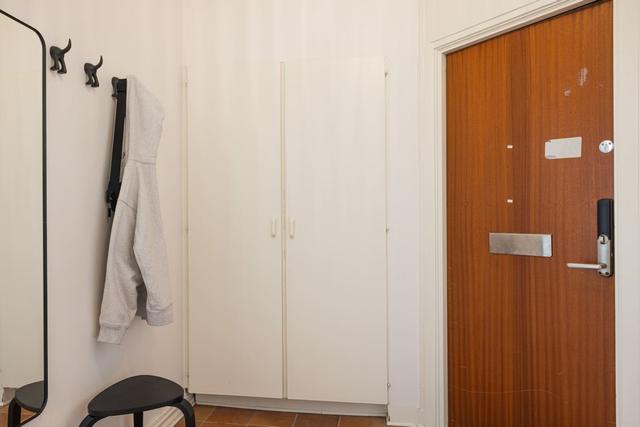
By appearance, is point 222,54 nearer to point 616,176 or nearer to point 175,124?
point 175,124

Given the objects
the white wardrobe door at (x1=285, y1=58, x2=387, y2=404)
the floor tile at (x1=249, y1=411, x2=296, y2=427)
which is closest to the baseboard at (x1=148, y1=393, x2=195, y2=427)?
the floor tile at (x1=249, y1=411, x2=296, y2=427)

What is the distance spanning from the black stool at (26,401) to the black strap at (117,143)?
676mm

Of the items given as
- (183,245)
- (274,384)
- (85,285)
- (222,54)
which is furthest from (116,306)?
(222,54)

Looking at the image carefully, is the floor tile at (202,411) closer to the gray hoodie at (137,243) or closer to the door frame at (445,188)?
the gray hoodie at (137,243)

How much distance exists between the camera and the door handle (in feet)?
4.72

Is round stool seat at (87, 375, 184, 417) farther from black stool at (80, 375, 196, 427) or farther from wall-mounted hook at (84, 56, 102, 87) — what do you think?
wall-mounted hook at (84, 56, 102, 87)

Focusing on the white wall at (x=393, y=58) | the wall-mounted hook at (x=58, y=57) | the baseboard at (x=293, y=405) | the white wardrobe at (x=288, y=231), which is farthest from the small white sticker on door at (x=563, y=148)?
the wall-mounted hook at (x=58, y=57)

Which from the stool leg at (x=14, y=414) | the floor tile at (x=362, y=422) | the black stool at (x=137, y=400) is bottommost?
the floor tile at (x=362, y=422)

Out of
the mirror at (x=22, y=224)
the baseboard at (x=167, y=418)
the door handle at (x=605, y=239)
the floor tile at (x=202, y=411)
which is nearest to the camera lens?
the mirror at (x=22, y=224)

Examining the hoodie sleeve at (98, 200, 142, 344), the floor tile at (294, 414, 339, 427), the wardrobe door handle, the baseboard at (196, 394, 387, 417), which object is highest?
the wardrobe door handle

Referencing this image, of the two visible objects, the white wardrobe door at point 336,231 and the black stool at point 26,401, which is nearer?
the black stool at point 26,401

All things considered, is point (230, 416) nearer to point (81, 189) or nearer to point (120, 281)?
point (120, 281)

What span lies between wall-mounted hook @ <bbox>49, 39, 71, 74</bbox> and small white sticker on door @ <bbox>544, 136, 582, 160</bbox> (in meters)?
1.93

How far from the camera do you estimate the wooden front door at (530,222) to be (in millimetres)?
1497
